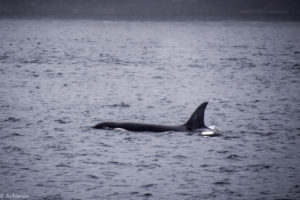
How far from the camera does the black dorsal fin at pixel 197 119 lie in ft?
68.9

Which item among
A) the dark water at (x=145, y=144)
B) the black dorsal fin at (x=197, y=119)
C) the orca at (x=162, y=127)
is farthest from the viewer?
the orca at (x=162, y=127)

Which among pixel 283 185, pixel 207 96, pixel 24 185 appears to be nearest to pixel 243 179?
pixel 283 185

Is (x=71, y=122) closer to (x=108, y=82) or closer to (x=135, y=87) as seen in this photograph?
(x=135, y=87)

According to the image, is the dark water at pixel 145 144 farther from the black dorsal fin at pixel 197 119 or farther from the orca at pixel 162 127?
the black dorsal fin at pixel 197 119

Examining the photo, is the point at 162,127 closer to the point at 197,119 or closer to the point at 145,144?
the point at 197,119

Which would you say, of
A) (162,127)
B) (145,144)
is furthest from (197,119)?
(145,144)

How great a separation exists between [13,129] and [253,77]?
27288 mm

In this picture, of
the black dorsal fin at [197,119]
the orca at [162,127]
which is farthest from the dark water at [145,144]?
the black dorsal fin at [197,119]

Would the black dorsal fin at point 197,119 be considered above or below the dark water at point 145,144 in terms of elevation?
above

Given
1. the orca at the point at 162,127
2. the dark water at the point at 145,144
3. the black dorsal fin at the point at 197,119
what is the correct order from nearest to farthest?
1. the dark water at the point at 145,144
2. the black dorsal fin at the point at 197,119
3. the orca at the point at 162,127

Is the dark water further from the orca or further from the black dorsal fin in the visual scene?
the black dorsal fin

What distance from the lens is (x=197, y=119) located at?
69.9 feet

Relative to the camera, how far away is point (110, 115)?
1060 inches

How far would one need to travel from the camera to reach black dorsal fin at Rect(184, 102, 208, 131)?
827 inches
